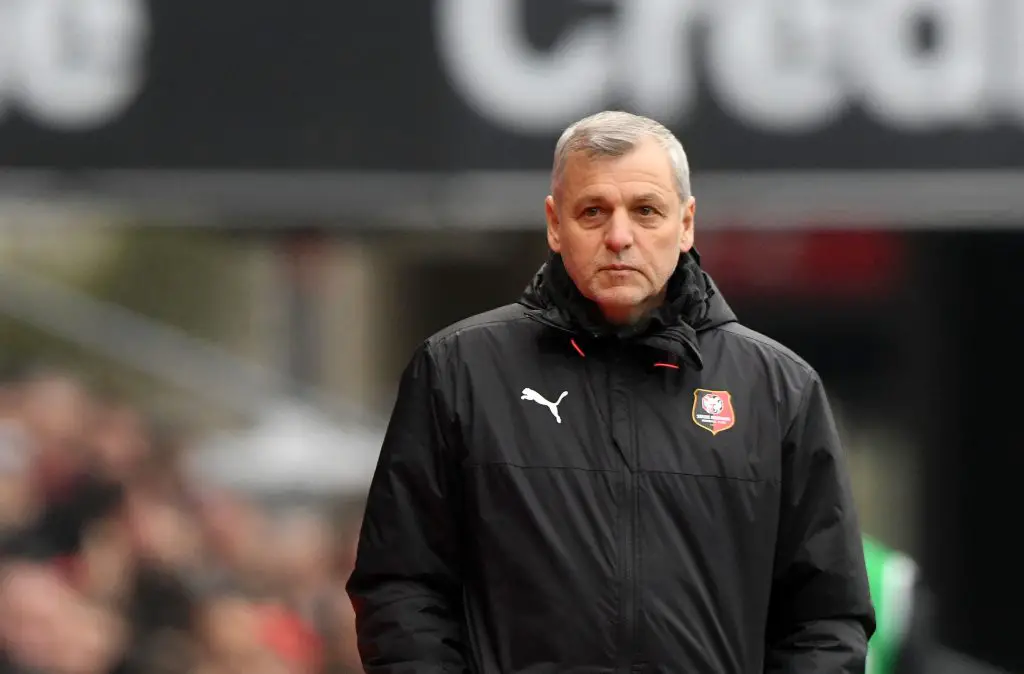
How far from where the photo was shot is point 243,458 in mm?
6227

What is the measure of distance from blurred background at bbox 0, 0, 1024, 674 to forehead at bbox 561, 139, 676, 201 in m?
3.53

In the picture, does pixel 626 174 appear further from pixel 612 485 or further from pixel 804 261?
pixel 804 261

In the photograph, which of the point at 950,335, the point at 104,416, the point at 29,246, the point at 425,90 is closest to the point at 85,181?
the point at 29,246

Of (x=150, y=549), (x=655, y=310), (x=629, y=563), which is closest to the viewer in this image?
(x=629, y=563)

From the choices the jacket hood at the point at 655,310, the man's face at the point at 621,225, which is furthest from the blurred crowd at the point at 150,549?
the man's face at the point at 621,225

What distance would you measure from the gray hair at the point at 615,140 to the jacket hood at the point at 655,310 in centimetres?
12

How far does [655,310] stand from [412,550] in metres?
0.49

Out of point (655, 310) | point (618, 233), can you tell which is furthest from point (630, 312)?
point (618, 233)

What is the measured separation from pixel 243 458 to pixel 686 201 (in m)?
3.85

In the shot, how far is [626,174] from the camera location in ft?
8.32

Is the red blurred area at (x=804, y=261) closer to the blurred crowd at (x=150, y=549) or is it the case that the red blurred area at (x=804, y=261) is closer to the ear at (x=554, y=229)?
the blurred crowd at (x=150, y=549)

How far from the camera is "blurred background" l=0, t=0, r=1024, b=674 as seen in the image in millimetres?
5969

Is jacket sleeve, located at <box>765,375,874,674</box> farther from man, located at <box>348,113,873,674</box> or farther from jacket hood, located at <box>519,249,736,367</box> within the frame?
jacket hood, located at <box>519,249,736,367</box>

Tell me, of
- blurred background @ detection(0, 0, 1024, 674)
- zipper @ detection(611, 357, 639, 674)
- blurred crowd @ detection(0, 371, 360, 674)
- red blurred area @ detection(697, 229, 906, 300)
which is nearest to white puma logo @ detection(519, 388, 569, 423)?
zipper @ detection(611, 357, 639, 674)
